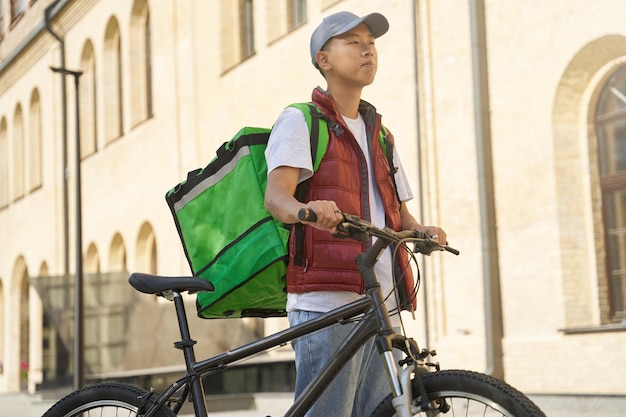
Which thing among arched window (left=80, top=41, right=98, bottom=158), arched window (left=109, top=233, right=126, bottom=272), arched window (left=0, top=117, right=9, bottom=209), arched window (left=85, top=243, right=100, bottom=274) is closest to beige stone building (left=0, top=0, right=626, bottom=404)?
arched window (left=109, top=233, right=126, bottom=272)

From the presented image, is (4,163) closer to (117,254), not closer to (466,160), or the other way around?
(117,254)

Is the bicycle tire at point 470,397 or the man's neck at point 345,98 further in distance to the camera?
the man's neck at point 345,98

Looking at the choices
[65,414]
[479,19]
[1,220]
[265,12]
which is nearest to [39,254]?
[1,220]

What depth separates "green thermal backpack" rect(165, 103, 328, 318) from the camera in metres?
4.04

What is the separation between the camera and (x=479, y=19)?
14648 mm

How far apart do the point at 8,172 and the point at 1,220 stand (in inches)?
62.6

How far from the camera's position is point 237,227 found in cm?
416

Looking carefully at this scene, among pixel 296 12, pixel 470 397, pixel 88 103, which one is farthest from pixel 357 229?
pixel 88 103

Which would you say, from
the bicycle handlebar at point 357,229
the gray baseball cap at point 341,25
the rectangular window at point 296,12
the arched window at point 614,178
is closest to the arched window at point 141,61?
the rectangular window at point 296,12

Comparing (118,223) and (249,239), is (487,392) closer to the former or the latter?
(249,239)

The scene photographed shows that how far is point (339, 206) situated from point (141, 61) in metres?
24.3

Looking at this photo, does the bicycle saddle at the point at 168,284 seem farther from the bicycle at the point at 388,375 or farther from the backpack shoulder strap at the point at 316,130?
Result: the backpack shoulder strap at the point at 316,130

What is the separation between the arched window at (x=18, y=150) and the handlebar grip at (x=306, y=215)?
3461 centimetres

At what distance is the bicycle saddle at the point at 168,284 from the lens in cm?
413
